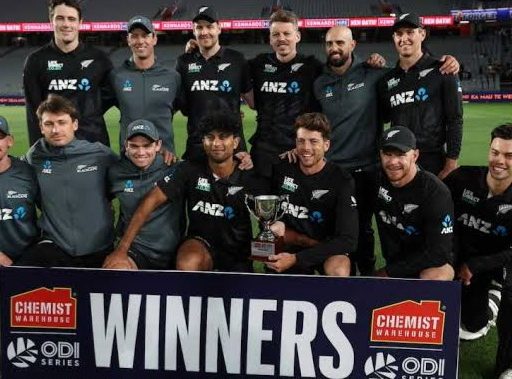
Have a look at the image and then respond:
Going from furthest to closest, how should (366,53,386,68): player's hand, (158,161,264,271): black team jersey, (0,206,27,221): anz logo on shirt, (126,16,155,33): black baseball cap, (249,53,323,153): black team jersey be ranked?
(249,53,323,153): black team jersey, (366,53,386,68): player's hand, (126,16,155,33): black baseball cap, (158,161,264,271): black team jersey, (0,206,27,221): anz logo on shirt

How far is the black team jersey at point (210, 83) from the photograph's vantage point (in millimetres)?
5098

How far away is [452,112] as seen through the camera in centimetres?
459

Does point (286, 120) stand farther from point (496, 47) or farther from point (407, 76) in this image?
point (496, 47)

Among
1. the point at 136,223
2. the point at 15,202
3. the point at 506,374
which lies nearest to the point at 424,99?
the point at 506,374

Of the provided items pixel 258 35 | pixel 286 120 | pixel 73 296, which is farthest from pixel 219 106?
pixel 258 35

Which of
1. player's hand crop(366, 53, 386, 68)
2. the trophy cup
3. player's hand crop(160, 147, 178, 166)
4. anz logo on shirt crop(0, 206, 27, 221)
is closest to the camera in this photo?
the trophy cup

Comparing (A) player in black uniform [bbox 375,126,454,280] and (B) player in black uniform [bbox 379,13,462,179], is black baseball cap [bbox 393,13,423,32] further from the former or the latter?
(A) player in black uniform [bbox 375,126,454,280]

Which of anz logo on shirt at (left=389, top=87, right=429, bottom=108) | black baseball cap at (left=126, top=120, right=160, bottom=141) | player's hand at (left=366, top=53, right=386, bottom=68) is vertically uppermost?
player's hand at (left=366, top=53, right=386, bottom=68)

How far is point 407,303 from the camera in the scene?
3006mm

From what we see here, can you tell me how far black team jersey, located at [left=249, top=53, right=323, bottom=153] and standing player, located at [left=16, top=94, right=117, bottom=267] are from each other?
5.47ft

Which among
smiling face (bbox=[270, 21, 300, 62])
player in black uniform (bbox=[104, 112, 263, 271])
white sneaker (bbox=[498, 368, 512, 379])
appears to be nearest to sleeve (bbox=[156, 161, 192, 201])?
player in black uniform (bbox=[104, 112, 263, 271])

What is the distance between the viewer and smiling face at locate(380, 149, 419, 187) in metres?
3.86

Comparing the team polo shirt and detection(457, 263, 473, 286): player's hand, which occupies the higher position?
the team polo shirt

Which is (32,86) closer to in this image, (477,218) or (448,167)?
(448,167)
